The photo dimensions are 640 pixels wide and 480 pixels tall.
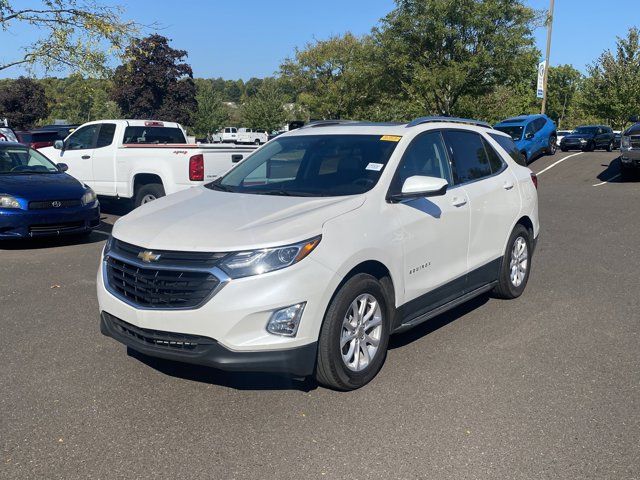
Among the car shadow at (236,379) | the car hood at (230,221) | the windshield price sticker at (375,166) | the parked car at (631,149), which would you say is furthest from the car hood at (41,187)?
the parked car at (631,149)

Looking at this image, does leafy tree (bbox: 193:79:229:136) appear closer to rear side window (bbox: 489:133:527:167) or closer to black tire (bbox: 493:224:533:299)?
rear side window (bbox: 489:133:527:167)

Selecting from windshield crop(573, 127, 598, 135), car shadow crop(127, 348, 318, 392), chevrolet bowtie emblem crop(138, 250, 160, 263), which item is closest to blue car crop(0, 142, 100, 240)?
car shadow crop(127, 348, 318, 392)

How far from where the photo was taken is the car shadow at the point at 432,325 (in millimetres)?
5117

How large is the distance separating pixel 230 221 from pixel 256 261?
0.49m

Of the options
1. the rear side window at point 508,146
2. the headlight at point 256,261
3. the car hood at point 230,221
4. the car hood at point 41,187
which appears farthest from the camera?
the car hood at point 41,187

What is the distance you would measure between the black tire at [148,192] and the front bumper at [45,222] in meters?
1.69

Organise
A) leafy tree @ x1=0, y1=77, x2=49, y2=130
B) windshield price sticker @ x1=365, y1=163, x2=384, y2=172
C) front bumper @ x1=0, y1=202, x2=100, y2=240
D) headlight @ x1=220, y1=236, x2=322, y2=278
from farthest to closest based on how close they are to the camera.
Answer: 1. leafy tree @ x1=0, y1=77, x2=49, y2=130
2. front bumper @ x1=0, y1=202, x2=100, y2=240
3. windshield price sticker @ x1=365, y1=163, x2=384, y2=172
4. headlight @ x1=220, y1=236, x2=322, y2=278

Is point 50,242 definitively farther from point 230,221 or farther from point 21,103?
point 21,103

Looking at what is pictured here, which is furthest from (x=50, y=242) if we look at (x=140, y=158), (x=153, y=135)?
(x=153, y=135)

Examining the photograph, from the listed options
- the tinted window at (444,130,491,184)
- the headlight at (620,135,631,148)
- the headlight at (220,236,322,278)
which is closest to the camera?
the headlight at (220,236,322,278)

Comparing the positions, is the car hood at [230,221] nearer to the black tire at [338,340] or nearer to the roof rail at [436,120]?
the black tire at [338,340]

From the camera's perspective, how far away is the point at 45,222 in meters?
8.98

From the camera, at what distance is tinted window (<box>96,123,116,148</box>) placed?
12.2 meters

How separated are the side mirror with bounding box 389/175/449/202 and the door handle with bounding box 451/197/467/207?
2.14 feet
